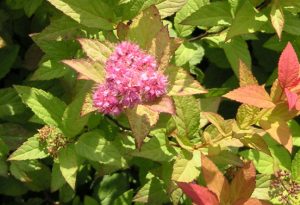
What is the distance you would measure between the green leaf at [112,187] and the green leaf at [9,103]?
55cm

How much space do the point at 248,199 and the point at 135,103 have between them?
20.7 inches

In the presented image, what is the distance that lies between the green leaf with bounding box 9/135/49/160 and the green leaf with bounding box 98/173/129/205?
619mm

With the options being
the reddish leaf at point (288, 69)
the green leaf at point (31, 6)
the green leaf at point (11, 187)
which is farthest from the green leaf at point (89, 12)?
the green leaf at point (11, 187)

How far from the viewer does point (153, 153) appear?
165 centimetres

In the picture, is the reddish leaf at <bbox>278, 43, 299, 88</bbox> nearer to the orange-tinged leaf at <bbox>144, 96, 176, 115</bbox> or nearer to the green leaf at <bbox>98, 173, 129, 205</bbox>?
the orange-tinged leaf at <bbox>144, 96, 176, 115</bbox>

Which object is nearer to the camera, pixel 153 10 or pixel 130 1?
pixel 153 10

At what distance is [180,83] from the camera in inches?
56.9

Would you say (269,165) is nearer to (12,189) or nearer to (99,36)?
(99,36)

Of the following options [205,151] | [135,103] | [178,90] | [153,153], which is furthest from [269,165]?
[135,103]

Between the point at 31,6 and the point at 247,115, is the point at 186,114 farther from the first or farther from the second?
the point at 31,6

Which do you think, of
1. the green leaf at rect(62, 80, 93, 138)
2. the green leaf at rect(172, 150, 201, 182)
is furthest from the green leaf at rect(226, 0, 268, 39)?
the green leaf at rect(62, 80, 93, 138)

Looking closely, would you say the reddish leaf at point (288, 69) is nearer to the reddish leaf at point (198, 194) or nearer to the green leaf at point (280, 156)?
the reddish leaf at point (198, 194)

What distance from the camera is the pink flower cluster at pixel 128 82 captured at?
49.4 inches

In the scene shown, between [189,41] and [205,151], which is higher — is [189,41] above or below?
above
